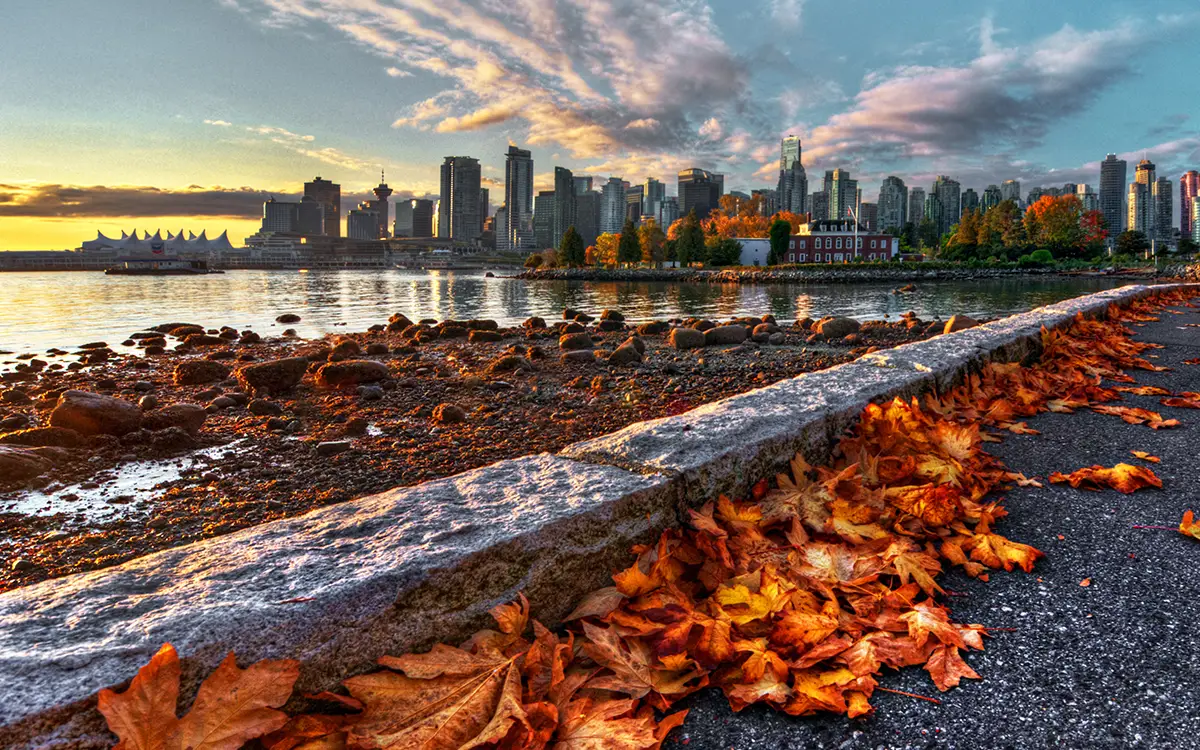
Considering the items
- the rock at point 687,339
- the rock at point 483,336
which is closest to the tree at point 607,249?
the rock at point 483,336

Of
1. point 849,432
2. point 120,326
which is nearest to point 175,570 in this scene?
point 849,432

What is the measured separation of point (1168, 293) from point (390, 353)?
18.4 metres

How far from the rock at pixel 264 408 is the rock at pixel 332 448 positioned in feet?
5.23

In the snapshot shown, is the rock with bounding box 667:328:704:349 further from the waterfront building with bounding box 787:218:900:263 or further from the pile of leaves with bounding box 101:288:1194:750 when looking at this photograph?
the waterfront building with bounding box 787:218:900:263

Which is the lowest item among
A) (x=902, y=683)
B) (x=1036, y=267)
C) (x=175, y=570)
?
(x=902, y=683)

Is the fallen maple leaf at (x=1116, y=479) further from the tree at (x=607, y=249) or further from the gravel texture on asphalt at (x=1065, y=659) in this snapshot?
the tree at (x=607, y=249)

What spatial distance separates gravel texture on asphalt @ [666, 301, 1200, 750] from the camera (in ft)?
4.61

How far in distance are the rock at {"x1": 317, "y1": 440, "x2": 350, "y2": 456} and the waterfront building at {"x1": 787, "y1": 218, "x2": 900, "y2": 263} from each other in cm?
8890

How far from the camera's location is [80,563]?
3223mm

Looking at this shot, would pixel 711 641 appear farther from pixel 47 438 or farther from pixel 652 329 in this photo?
pixel 652 329

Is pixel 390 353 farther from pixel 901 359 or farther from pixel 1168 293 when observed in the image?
pixel 1168 293

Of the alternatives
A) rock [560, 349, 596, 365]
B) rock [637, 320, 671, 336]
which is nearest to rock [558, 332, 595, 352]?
rock [560, 349, 596, 365]

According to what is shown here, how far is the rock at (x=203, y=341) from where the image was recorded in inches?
533

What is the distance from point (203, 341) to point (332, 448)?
35.9 ft
